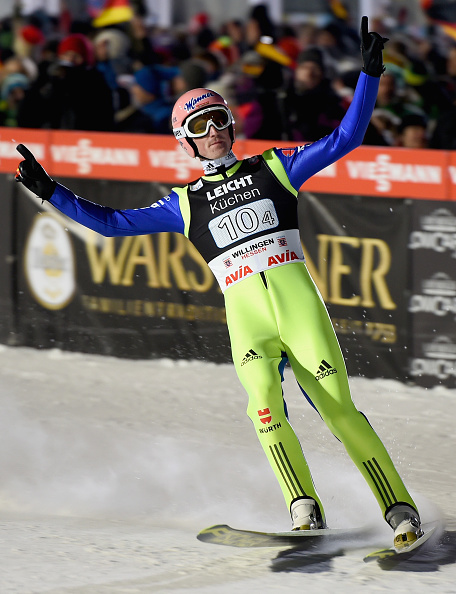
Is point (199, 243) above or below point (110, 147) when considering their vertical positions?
below

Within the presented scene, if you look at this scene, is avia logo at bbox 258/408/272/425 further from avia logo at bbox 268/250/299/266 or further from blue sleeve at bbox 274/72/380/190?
blue sleeve at bbox 274/72/380/190

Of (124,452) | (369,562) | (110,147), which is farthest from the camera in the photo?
(110,147)

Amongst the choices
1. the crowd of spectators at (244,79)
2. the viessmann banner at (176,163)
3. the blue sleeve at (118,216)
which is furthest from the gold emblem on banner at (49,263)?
the blue sleeve at (118,216)

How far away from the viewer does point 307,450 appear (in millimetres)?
6434

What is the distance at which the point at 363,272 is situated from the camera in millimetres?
7688

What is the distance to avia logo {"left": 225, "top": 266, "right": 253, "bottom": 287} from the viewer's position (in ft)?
15.0

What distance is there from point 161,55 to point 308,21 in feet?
7.71

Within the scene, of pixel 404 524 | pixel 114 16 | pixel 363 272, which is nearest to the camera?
pixel 404 524

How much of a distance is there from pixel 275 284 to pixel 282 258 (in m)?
0.13

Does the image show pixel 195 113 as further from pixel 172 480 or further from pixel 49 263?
pixel 49 263

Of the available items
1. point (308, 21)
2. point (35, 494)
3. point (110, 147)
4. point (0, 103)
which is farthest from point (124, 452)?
point (308, 21)

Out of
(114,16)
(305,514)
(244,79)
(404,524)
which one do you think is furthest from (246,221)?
(114,16)

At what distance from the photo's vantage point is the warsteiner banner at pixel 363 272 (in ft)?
24.8

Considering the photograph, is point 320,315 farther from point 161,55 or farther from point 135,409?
point 161,55
